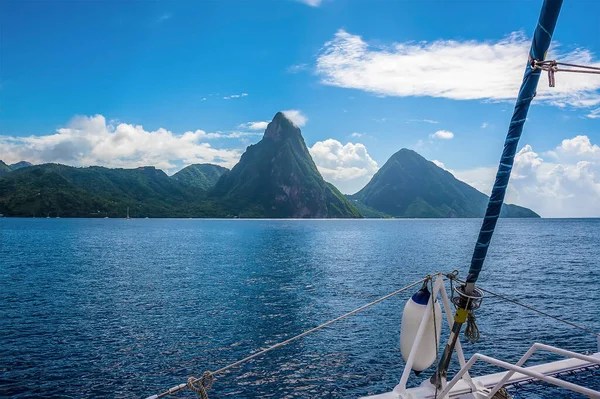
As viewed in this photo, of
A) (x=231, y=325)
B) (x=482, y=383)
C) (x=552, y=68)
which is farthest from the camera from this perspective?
(x=231, y=325)

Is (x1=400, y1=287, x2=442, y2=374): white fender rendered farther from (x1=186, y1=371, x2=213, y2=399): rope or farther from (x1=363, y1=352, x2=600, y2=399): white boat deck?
(x1=186, y1=371, x2=213, y2=399): rope

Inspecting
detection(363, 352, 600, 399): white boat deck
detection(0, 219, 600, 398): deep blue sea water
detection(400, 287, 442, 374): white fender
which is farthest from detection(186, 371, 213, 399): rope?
detection(0, 219, 600, 398): deep blue sea water

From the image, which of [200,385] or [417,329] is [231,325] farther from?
[200,385]

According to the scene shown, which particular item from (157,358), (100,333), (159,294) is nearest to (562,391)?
(157,358)

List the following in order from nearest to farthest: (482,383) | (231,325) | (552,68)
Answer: (552,68)
(482,383)
(231,325)

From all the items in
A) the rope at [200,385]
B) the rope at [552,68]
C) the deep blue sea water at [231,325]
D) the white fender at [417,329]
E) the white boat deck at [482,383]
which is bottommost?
the deep blue sea water at [231,325]

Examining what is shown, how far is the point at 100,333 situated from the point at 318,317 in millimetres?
19364

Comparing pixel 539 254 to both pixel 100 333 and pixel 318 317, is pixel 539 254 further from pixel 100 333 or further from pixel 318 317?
pixel 100 333

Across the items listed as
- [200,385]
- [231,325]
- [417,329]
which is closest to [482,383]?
[417,329]

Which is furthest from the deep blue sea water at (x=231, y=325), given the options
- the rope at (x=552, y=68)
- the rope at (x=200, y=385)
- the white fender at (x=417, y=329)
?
the rope at (x=552, y=68)

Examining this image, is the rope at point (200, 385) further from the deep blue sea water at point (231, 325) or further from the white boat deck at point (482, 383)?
the deep blue sea water at point (231, 325)

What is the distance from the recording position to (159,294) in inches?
1951

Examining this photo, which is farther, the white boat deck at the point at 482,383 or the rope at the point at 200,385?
the white boat deck at the point at 482,383

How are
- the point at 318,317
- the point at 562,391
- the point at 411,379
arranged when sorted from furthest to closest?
1. the point at 318,317
2. the point at 411,379
3. the point at 562,391
